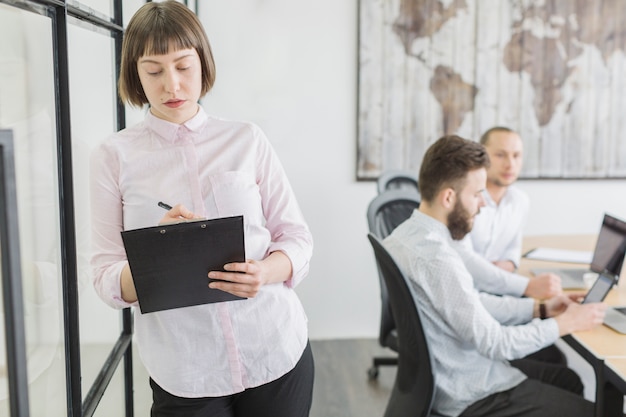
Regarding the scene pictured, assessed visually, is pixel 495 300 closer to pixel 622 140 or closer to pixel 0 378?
pixel 0 378

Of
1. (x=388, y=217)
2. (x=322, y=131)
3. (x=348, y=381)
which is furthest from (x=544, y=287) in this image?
(x=322, y=131)

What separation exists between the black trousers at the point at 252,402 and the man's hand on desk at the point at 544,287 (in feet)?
4.44

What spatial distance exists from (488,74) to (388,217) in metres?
1.64

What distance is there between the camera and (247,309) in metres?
1.37

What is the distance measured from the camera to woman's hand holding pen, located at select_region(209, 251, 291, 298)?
4.14 feet

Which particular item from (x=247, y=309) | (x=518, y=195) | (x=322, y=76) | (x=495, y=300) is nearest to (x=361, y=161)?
(x=322, y=76)

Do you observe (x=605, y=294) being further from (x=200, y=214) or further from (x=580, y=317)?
(x=200, y=214)

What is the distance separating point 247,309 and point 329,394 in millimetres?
2186

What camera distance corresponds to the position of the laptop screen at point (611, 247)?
242 centimetres

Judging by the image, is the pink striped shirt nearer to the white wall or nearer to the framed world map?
the white wall

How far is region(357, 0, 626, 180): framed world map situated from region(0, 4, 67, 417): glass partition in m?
2.82

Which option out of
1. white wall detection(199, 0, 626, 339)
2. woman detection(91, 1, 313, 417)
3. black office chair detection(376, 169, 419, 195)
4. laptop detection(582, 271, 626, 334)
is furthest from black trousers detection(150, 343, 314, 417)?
white wall detection(199, 0, 626, 339)

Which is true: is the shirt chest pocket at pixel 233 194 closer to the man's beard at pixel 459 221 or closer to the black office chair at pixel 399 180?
the man's beard at pixel 459 221

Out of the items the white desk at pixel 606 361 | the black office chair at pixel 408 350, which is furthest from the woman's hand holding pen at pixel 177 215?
the white desk at pixel 606 361
